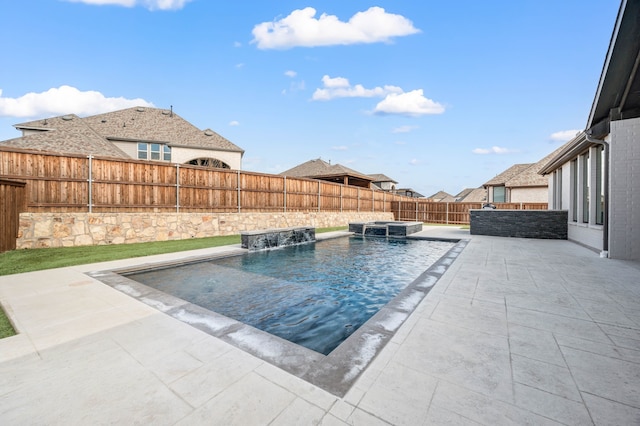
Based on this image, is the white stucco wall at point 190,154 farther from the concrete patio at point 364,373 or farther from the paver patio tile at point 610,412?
the paver patio tile at point 610,412

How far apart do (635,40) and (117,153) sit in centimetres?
2079

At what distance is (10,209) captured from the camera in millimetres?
7367

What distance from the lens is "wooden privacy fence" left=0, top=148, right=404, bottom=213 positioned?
8.09m

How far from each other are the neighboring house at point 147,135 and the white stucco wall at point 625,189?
814 inches

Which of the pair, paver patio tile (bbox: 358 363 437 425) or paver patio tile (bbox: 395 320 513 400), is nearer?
paver patio tile (bbox: 358 363 437 425)

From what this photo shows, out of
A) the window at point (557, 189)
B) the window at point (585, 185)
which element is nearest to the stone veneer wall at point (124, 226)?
the window at point (585, 185)

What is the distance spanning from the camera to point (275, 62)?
1698 cm

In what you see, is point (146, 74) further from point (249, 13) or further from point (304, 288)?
point (304, 288)

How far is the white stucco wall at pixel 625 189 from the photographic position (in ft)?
21.6

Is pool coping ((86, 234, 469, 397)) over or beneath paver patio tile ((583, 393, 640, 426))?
beneath

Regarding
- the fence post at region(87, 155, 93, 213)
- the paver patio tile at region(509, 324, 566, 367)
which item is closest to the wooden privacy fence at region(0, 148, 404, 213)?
the fence post at region(87, 155, 93, 213)

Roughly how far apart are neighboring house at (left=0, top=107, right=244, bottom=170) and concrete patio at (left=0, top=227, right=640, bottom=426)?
53.3ft

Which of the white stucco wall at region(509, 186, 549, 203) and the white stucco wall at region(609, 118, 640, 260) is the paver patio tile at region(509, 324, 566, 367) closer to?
Result: the white stucco wall at region(609, 118, 640, 260)

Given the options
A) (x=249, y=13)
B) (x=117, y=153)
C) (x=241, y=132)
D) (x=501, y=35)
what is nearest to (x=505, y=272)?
(x=501, y=35)
